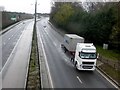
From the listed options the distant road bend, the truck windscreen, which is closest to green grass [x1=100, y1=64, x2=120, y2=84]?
the distant road bend

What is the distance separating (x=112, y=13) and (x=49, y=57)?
17.1 m

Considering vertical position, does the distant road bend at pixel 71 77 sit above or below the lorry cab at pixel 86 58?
below

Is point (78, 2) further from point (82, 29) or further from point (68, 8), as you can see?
point (82, 29)

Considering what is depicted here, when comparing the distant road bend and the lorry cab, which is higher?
the lorry cab

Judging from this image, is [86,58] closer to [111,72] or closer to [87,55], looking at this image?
[87,55]

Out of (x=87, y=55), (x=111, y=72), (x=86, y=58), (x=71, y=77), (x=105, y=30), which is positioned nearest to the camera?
(x=71, y=77)

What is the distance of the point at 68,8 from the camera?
3396 inches

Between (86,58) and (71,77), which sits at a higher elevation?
(86,58)

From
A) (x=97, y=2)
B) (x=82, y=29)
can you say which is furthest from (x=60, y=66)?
(x=97, y=2)

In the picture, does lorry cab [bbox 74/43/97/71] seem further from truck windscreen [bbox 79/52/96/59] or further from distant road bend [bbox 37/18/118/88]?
distant road bend [bbox 37/18/118/88]

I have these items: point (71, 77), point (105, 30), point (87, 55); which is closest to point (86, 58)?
point (87, 55)

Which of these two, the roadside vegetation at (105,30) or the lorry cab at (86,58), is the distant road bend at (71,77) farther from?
the roadside vegetation at (105,30)

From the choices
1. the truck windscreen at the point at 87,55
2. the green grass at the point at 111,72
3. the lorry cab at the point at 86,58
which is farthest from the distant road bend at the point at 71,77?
the truck windscreen at the point at 87,55

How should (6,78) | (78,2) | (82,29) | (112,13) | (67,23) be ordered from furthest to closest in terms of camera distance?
(78,2) < (67,23) < (82,29) < (112,13) < (6,78)
